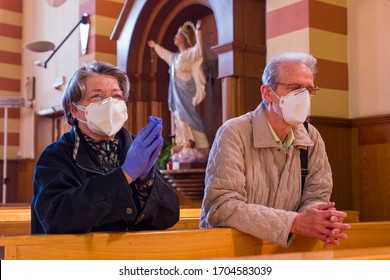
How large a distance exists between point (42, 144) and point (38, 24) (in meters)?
2.15

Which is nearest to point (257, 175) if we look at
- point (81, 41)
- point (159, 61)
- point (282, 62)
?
point (282, 62)

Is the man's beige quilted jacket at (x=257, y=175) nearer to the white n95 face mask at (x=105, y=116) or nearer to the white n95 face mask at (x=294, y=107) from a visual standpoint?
the white n95 face mask at (x=294, y=107)

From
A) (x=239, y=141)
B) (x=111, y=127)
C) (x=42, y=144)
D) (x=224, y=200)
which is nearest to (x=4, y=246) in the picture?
(x=111, y=127)

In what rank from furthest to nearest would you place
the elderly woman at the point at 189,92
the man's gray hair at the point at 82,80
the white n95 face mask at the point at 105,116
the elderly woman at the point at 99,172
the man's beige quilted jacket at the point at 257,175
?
the elderly woman at the point at 189,92 → the man's beige quilted jacket at the point at 257,175 → the man's gray hair at the point at 82,80 → the white n95 face mask at the point at 105,116 → the elderly woman at the point at 99,172

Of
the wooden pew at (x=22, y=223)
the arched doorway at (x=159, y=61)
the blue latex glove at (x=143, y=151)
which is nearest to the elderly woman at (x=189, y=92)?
the arched doorway at (x=159, y=61)

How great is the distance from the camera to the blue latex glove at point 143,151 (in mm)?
2255

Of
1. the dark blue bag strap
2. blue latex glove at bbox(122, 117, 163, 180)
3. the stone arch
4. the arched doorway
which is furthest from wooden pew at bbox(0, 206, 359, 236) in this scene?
the arched doorway

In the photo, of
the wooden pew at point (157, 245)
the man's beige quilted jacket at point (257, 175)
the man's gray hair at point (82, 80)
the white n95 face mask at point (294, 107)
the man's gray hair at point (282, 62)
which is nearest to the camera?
the wooden pew at point (157, 245)

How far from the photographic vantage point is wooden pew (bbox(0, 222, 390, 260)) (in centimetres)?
198

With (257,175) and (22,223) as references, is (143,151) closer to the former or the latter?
(257,175)

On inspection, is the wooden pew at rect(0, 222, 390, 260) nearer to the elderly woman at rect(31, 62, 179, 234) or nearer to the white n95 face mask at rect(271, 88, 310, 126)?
the elderly woman at rect(31, 62, 179, 234)

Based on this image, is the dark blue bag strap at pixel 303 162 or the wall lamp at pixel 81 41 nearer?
the dark blue bag strap at pixel 303 162

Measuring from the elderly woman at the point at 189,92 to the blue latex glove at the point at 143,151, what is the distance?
416 centimetres

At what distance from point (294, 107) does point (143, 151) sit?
→ 924 mm
